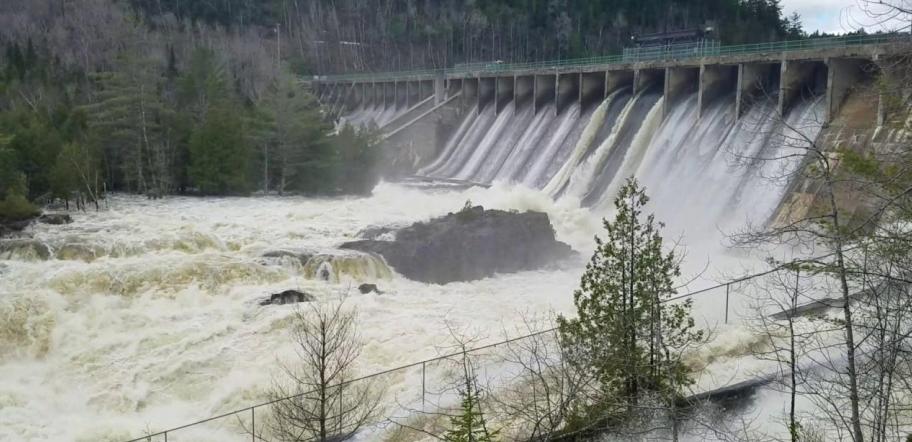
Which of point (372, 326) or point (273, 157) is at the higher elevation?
point (273, 157)

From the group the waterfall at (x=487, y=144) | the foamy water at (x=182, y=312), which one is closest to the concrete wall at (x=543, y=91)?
the waterfall at (x=487, y=144)

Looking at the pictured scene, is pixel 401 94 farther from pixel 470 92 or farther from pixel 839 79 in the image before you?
pixel 839 79

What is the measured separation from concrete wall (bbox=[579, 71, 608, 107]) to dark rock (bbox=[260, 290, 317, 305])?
949 inches

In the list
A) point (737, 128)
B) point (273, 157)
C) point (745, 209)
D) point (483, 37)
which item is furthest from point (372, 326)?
point (483, 37)

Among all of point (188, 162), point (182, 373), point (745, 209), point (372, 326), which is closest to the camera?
point (182, 373)

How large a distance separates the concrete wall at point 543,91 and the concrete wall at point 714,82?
12962mm

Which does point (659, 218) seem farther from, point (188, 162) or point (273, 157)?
point (188, 162)

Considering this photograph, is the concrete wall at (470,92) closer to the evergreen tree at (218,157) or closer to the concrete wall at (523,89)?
the concrete wall at (523,89)

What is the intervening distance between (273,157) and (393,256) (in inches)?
625

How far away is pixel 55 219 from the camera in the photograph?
86.7ft

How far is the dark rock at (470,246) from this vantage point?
23031mm

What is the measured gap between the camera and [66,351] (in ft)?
54.9

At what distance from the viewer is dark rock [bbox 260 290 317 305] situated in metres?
19.3

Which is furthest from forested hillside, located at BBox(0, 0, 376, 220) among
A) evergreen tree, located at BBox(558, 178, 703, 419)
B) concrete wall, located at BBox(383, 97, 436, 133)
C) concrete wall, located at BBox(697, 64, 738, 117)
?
evergreen tree, located at BBox(558, 178, 703, 419)
